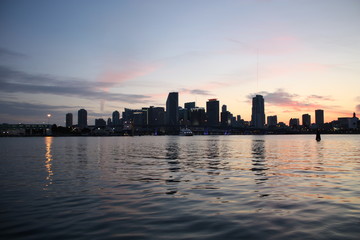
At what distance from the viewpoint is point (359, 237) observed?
33.0ft

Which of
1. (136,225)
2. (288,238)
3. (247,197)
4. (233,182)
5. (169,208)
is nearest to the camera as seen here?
(288,238)

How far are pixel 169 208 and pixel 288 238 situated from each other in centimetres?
598

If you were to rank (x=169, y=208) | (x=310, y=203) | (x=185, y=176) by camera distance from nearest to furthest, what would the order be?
(x=169, y=208)
(x=310, y=203)
(x=185, y=176)

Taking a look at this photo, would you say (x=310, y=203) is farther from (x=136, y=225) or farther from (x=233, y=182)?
(x=136, y=225)

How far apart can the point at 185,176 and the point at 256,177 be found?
5.85 meters

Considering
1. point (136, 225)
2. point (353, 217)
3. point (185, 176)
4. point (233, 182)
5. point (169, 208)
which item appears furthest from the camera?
point (185, 176)

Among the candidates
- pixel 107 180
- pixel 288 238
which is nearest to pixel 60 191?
pixel 107 180

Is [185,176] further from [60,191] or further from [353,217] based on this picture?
[353,217]

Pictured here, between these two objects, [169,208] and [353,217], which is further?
[169,208]

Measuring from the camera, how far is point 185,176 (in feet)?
86.2

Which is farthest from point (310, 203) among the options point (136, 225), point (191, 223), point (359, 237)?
point (136, 225)

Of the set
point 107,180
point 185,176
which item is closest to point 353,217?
point 185,176

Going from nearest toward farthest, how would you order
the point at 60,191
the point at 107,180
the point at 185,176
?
1. the point at 60,191
2. the point at 107,180
3. the point at 185,176

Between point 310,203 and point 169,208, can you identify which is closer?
point 169,208
